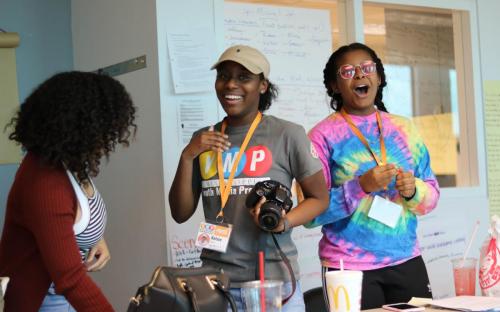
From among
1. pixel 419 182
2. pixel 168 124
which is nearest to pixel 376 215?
pixel 419 182

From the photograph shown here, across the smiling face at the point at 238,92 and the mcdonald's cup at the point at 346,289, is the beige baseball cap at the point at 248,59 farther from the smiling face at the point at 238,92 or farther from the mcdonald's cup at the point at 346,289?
the mcdonald's cup at the point at 346,289

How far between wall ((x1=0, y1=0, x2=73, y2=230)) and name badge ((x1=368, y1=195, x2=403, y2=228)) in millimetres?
2135

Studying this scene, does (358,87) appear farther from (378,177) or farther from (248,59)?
(248,59)

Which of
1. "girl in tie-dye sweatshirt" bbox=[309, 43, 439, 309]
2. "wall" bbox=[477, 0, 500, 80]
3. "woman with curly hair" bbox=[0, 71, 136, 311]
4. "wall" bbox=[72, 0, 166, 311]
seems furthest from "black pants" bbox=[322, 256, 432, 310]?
"wall" bbox=[477, 0, 500, 80]

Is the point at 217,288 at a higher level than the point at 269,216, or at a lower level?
lower

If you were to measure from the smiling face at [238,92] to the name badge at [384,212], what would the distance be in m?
0.54

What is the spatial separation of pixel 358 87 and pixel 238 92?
51 cm

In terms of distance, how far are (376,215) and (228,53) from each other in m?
0.76

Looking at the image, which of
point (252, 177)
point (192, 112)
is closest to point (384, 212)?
point (252, 177)

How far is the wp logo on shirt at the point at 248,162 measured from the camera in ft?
7.75

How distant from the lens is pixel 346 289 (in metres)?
1.86

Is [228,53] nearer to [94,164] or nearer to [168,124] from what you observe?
[94,164]

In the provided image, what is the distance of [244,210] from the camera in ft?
7.66

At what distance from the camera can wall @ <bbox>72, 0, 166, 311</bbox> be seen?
140 inches
